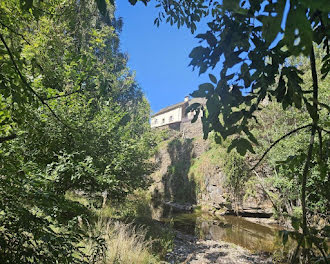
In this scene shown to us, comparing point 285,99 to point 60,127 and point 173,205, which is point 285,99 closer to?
point 60,127

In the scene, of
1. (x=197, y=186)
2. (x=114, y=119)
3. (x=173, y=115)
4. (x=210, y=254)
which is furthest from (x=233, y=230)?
(x=173, y=115)

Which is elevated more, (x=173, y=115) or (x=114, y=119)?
(x=173, y=115)

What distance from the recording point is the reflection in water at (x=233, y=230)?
8.09 metres

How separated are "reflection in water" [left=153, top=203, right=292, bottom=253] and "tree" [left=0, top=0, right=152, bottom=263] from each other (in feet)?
13.8

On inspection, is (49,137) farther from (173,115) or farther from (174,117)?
(173,115)

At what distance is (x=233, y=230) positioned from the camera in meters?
10.2

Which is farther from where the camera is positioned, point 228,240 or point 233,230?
point 233,230

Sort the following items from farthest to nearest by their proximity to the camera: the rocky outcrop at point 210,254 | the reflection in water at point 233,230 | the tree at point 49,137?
the reflection in water at point 233,230, the rocky outcrop at point 210,254, the tree at point 49,137

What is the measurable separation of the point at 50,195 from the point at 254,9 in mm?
2416

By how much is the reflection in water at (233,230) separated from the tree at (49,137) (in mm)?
4208

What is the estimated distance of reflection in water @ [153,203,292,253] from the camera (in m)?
8.09

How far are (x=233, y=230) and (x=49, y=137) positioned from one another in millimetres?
9517

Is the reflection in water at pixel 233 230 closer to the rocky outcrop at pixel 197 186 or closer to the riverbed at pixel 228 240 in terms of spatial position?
the riverbed at pixel 228 240

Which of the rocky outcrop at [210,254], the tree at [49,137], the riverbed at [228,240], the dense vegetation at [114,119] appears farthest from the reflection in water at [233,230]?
the tree at [49,137]
